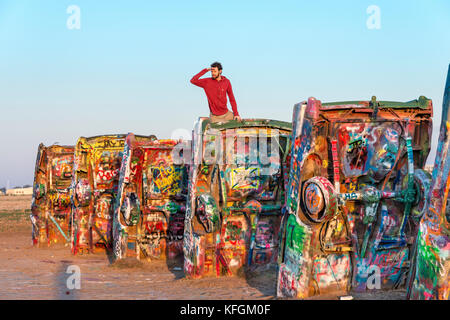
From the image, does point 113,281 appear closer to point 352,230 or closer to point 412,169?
point 352,230

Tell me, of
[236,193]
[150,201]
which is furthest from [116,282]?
[236,193]

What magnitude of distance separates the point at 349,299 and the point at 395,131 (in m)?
2.67

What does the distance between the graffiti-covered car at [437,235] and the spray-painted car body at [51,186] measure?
42.6 feet

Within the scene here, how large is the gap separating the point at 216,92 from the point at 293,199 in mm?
4046

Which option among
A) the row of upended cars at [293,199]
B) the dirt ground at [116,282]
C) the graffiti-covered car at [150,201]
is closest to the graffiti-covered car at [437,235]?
the row of upended cars at [293,199]

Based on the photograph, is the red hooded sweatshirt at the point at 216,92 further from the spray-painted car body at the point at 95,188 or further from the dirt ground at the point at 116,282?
the spray-painted car body at the point at 95,188

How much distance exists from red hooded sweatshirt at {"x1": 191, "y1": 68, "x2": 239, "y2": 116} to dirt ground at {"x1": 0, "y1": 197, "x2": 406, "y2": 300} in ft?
11.0

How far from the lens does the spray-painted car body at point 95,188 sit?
16.1 metres

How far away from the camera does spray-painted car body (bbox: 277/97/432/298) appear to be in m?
9.18

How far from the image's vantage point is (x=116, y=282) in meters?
12.1

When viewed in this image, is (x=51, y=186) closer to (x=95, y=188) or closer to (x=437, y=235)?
(x=95, y=188)

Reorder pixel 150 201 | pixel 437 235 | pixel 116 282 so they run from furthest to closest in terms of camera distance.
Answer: pixel 150 201
pixel 116 282
pixel 437 235

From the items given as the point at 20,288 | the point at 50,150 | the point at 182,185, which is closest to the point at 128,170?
the point at 182,185
